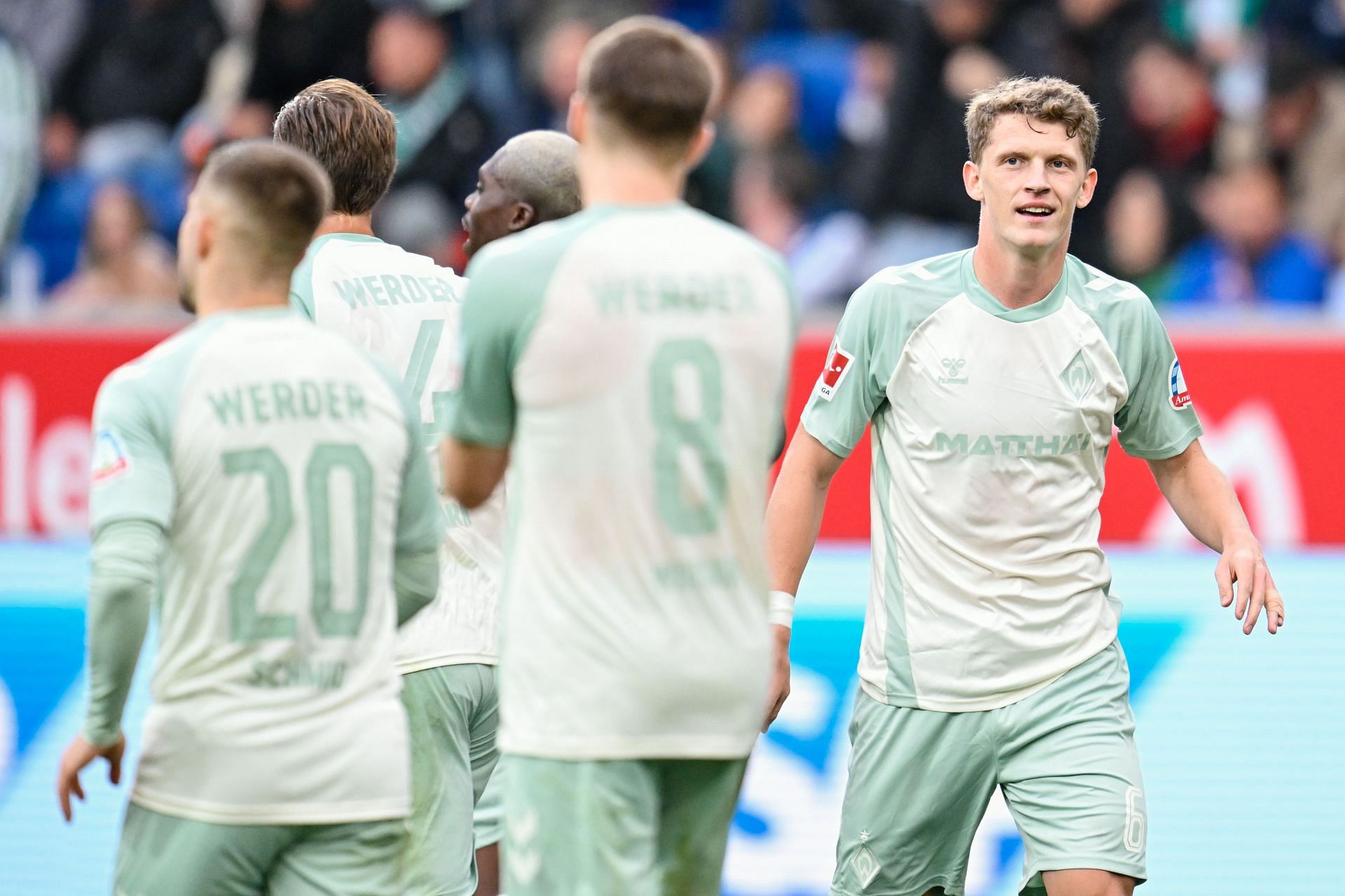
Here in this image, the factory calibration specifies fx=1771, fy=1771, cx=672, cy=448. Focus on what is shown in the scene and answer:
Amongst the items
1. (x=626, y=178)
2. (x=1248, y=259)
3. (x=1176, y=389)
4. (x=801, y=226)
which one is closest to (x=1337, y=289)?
(x=1248, y=259)

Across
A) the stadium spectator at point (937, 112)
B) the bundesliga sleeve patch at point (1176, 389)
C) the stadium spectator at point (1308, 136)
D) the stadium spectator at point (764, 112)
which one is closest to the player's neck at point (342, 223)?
the bundesliga sleeve patch at point (1176, 389)

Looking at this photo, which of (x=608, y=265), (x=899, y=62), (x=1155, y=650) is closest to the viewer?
(x=608, y=265)

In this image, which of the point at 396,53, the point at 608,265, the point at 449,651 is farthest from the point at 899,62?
the point at 608,265

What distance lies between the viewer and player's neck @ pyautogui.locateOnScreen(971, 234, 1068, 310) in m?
4.40

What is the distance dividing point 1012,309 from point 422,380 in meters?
1.47

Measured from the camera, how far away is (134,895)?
315cm

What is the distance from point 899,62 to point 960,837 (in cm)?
562

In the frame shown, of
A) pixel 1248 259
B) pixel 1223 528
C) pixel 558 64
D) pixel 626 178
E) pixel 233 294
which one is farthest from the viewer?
pixel 558 64

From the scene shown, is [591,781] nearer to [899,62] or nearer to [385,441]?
[385,441]

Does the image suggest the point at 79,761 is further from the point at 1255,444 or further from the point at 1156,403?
the point at 1255,444

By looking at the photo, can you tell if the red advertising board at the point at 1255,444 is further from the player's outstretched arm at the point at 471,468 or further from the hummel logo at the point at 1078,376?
the player's outstretched arm at the point at 471,468

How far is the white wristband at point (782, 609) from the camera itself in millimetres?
4391

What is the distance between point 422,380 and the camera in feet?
13.9

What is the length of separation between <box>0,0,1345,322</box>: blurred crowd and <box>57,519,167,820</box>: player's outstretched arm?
5.37 metres
